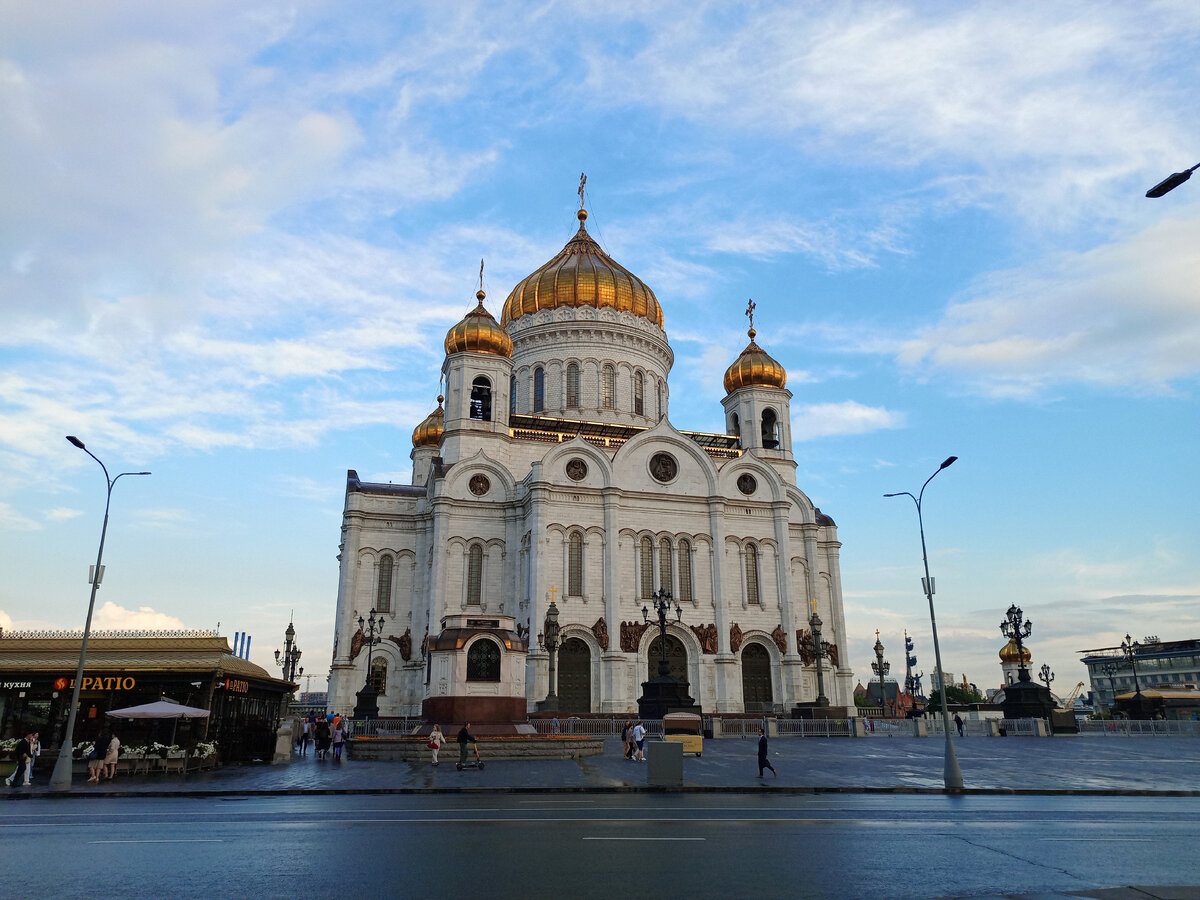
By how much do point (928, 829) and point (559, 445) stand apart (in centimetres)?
3484

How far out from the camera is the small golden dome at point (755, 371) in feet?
173

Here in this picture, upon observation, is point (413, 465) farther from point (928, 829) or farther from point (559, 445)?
point (928, 829)

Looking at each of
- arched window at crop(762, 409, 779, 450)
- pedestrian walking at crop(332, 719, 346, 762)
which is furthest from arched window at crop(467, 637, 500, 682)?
arched window at crop(762, 409, 779, 450)

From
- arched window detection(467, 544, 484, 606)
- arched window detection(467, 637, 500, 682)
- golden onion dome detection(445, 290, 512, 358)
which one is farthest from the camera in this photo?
golden onion dome detection(445, 290, 512, 358)

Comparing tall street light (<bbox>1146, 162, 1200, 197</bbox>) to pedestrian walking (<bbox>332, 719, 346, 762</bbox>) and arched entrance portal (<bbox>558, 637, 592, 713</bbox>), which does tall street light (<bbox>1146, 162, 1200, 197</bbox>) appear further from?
arched entrance portal (<bbox>558, 637, 592, 713</bbox>)

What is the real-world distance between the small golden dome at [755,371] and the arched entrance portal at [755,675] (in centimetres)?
1669

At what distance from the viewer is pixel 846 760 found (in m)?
23.8

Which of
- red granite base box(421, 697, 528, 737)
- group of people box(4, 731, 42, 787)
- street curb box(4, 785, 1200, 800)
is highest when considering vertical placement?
red granite base box(421, 697, 528, 737)

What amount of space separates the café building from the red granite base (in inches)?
234

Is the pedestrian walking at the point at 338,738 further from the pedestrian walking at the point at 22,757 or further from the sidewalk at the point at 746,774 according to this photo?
the pedestrian walking at the point at 22,757

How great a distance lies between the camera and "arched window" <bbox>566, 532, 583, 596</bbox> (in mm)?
43125

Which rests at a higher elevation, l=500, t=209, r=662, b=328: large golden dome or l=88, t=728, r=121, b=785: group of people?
l=500, t=209, r=662, b=328: large golden dome

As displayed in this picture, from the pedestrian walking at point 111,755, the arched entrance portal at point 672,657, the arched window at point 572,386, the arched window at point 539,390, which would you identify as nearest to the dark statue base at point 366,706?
the arched entrance portal at point 672,657

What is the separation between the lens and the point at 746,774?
19828 mm
